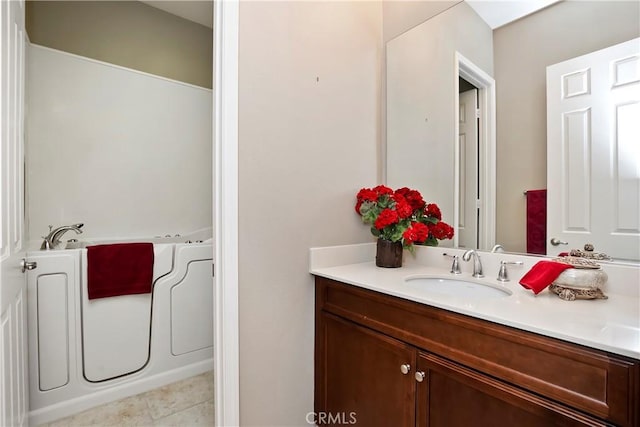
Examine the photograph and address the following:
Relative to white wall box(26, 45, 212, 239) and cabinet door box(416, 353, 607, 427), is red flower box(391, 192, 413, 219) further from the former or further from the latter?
white wall box(26, 45, 212, 239)

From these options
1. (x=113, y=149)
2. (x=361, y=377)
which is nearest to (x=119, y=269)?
(x=113, y=149)

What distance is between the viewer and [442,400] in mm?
929

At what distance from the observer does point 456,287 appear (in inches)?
51.2

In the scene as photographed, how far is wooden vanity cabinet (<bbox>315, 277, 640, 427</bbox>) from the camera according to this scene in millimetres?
663

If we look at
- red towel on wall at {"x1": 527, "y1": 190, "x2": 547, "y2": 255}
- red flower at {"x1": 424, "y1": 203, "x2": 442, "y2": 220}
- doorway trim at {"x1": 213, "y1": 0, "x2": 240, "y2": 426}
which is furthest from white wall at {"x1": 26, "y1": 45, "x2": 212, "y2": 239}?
red towel on wall at {"x1": 527, "y1": 190, "x2": 547, "y2": 255}

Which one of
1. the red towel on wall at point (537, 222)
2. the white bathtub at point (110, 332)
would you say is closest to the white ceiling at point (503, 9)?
the red towel on wall at point (537, 222)

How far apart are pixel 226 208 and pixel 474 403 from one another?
3.34 ft

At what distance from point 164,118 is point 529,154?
260cm

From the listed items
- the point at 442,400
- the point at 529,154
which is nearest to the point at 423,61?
the point at 529,154

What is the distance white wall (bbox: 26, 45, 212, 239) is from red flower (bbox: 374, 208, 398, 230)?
1874 mm

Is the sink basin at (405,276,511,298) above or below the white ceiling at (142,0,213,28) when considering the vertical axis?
below

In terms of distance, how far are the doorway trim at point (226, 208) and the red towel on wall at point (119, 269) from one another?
3.07 feet

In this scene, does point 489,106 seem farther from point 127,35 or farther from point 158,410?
point 127,35

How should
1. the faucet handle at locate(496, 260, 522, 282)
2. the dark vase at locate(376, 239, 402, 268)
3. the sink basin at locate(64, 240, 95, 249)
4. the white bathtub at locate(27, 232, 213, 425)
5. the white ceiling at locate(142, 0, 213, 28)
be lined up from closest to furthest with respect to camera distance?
1. the faucet handle at locate(496, 260, 522, 282)
2. the dark vase at locate(376, 239, 402, 268)
3. the white bathtub at locate(27, 232, 213, 425)
4. the sink basin at locate(64, 240, 95, 249)
5. the white ceiling at locate(142, 0, 213, 28)
